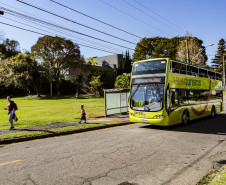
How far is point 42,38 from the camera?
4206cm

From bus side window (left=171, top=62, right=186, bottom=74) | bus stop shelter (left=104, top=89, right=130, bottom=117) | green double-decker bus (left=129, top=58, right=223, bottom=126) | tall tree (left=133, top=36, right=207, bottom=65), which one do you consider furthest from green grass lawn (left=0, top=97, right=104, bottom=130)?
tall tree (left=133, top=36, right=207, bottom=65)

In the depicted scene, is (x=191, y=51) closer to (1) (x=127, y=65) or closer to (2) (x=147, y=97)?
(1) (x=127, y=65)

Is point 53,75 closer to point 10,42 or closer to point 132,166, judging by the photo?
point 10,42

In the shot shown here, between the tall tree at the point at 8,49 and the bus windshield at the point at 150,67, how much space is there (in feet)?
178

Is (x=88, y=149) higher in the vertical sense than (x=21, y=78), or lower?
lower

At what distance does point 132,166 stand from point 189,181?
56.6 inches

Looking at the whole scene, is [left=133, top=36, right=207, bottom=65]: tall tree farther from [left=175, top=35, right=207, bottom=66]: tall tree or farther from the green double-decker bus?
the green double-decker bus

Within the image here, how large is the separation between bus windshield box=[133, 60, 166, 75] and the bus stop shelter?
4.78m

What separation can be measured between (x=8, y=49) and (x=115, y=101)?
56.5 metres

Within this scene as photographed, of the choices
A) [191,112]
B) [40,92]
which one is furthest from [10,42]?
[191,112]

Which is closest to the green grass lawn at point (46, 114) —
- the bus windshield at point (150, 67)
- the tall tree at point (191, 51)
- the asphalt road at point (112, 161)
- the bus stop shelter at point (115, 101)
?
the bus stop shelter at point (115, 101)

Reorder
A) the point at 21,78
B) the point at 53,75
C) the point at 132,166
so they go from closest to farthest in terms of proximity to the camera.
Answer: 1. the point at 132,166
2. the point at 21,78
3. the point at 53,75

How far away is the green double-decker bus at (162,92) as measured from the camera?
393 inches

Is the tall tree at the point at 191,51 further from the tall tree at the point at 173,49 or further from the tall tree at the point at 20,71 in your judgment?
the tall tree at the point at 20,71
